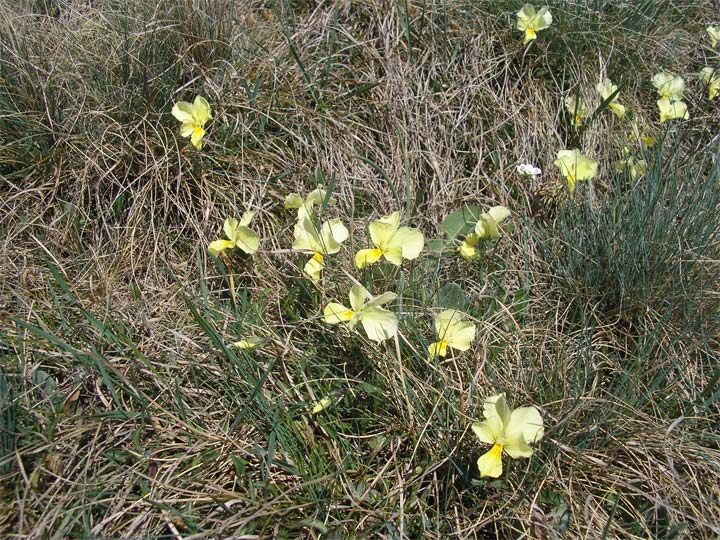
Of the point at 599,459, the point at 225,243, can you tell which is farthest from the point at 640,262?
the point at 225,243

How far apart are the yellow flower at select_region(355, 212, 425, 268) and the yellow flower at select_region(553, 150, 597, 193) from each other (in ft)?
1.92

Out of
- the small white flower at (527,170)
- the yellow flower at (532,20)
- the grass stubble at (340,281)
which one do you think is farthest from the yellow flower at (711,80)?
the small white flower at (527,170)

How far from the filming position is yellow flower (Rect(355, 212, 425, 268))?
163 cm

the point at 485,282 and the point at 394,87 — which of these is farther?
the point at 394,87

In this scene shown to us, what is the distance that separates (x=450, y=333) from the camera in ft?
5.12

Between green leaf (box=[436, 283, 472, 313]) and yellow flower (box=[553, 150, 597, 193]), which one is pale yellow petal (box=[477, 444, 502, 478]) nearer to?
green leaf (box=[436, 283, 472, 313])

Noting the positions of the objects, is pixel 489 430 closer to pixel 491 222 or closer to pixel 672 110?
pixel 491 222

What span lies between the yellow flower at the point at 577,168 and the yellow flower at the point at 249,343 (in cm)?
102

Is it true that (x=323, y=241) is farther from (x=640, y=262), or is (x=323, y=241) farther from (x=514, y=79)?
(x=514, y=79)

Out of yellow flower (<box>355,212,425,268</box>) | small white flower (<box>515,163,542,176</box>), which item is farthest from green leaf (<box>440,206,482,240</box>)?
yellow flower (<box>355,212,425,268</box>)

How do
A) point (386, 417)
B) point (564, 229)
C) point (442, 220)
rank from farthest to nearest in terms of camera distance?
point (442, 220) < point (564, 229) < point (386, 417)

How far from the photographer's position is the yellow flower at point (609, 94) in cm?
222

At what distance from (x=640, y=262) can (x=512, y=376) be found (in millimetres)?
479

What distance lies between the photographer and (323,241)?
169 centimetres
